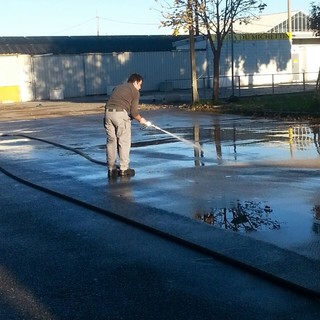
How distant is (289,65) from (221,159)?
1823 inches

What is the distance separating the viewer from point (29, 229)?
7980 mm

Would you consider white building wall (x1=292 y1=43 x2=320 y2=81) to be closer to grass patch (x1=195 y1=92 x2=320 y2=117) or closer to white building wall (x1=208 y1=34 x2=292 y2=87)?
white building wall (x1=208 y1=34 x2=292 y2=87)

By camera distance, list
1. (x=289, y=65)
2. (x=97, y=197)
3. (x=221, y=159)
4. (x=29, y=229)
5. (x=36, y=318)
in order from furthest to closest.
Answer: (x=289, y=65)
(x=221, y=159)
(x=97, y=197)
(x=29, y=229)
(x=36, y=318)

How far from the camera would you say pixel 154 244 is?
7.02 meters

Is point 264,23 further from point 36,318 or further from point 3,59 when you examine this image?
point 36,318

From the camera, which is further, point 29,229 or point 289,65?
point 289,65

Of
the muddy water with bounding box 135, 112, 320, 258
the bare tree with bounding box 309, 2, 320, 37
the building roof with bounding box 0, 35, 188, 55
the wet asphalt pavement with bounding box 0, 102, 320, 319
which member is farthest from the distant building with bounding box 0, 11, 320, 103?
the wet asphalt pavement with bounding box 0, 102, 320, 319

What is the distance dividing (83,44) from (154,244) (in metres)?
49.1

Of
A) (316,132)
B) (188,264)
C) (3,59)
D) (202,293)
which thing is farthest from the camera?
(3,59)

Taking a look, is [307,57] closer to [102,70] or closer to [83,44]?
[102,70]

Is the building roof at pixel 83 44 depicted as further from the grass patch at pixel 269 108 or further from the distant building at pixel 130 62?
the grass patch at pixel 269 108

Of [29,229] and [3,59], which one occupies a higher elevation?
[3,59]

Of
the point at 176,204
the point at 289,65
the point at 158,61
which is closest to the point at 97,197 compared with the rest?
the point at 176,204

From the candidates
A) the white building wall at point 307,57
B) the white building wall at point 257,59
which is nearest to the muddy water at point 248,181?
the white building wall at point 257,59
